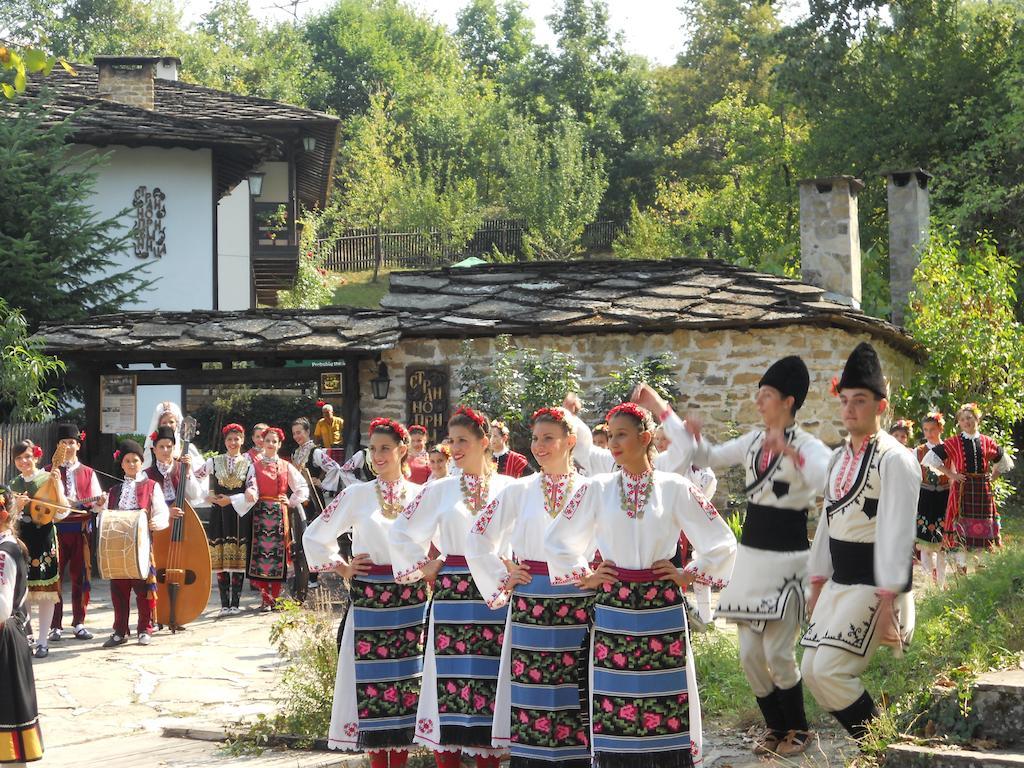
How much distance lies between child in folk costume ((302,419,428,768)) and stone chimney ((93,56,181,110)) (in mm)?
18299

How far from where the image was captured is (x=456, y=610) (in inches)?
254

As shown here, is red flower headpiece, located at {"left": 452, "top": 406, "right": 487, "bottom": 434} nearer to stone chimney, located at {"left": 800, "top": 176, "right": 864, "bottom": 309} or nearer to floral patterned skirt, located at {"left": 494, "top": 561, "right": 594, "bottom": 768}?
floral patterned skirt, located at {"left": 494, "top": 561, "right": 594, "bottom": 768}

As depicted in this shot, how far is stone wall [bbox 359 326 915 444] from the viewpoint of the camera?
587 inches

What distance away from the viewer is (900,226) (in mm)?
19125

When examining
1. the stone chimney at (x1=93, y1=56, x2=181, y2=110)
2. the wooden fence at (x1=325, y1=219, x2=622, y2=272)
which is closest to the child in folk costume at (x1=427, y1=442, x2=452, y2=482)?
the stone chimney at (x1=93, y1=56, x2=181, y2=110)

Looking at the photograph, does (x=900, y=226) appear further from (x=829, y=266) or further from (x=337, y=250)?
(x=337, y=250)

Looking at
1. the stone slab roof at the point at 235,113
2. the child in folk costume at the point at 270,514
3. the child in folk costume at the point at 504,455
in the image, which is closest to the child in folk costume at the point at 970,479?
the child in folk costume at the point at 504,455

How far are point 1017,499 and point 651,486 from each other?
16181 millimetres

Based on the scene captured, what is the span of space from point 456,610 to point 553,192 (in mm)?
33084

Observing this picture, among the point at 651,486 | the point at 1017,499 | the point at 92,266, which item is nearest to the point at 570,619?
the point at 651,486

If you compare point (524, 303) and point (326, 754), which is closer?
point (326, 754)

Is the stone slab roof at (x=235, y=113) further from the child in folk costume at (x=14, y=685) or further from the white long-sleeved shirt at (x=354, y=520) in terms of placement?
the child in folk costume at (x=14, y=685)

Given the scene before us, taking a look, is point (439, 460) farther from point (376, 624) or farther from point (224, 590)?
point (224, 590)

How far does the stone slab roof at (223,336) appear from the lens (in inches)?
579
